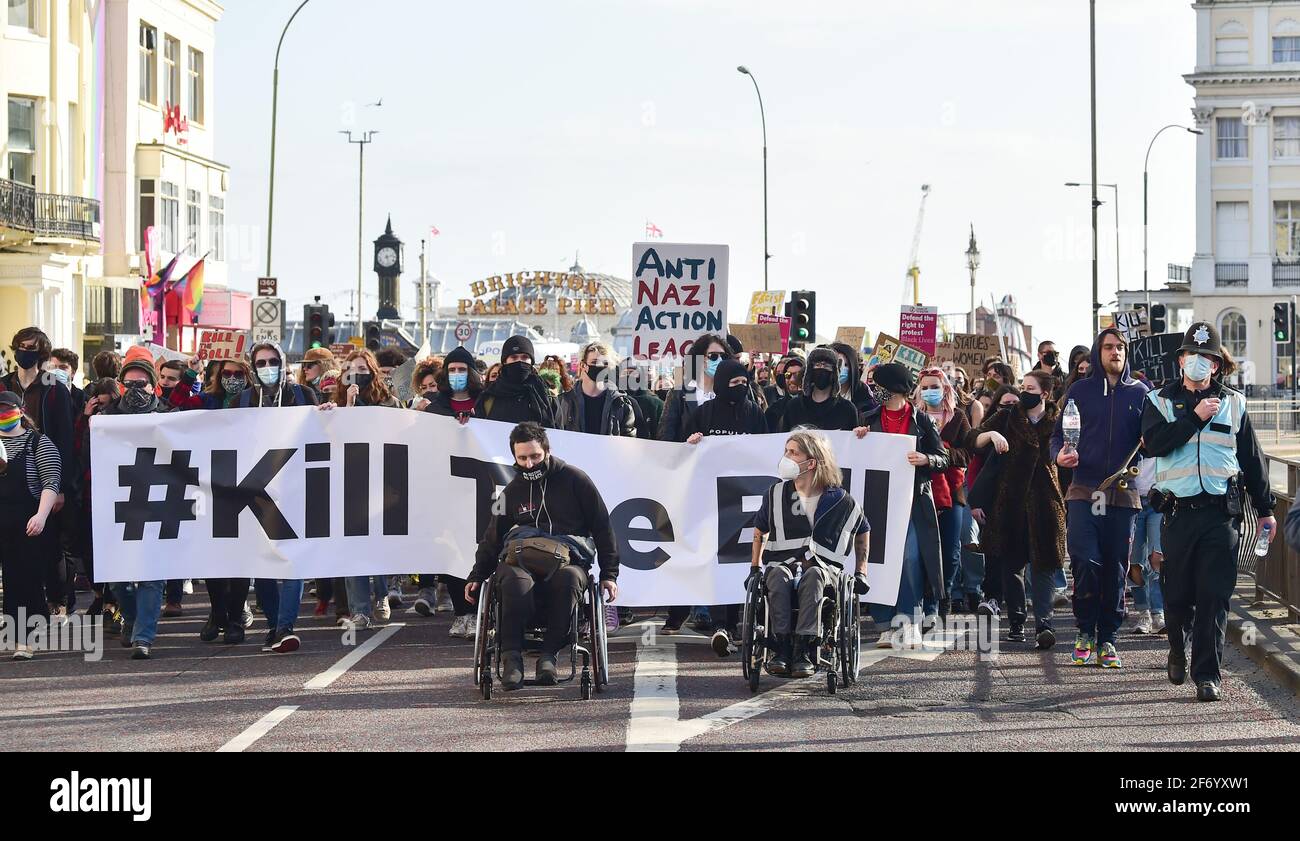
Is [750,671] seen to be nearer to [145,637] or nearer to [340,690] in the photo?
[340,690]

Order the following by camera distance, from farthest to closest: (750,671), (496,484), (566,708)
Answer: (496,484) < (750,671) < (566,708)

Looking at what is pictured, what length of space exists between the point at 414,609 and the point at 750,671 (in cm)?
486

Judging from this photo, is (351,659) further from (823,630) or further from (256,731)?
(823,630)

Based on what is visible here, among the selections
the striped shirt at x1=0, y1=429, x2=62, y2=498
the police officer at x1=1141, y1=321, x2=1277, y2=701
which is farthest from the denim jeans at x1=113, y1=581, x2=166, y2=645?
the police officer at x1=1141, y1=321, x2=1277, y2=701

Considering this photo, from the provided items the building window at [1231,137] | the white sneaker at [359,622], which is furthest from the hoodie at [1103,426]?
the building window at [1231,137]

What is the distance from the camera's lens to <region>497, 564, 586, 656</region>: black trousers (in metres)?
10.5

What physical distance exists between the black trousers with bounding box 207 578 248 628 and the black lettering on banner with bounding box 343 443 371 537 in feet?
2.82

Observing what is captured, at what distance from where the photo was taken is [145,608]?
12.7 metres

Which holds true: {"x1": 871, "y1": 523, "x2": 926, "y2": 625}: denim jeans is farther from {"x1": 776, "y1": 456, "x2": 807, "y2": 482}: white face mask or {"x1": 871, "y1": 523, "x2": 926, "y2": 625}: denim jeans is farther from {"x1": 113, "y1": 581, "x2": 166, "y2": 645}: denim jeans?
{"x1": 113, "y1": 581, "x2": 166, "y2": 645}: denim jeans

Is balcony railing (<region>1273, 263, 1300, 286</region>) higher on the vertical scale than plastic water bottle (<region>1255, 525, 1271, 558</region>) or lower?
higher

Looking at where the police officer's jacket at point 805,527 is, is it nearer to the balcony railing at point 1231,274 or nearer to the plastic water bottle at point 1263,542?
the plastic water bottle at point 1263,542
